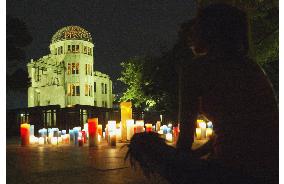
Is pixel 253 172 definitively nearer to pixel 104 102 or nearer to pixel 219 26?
pixel 219 26

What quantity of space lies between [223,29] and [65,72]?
46.2 m

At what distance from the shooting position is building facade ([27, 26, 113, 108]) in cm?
4665

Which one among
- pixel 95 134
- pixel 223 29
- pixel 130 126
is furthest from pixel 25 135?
pixel 223 29

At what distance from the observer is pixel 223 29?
213 centimetres

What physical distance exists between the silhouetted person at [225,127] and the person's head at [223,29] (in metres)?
0.05

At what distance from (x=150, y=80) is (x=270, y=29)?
852 inches

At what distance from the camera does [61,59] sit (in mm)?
46969

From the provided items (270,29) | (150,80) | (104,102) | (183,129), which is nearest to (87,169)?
(183,129)

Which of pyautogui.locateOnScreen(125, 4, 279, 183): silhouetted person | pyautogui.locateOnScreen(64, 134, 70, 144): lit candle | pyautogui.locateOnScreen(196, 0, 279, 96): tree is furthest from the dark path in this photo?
pyautogui.locateOnScreen(196, 0, 279, 96): tree

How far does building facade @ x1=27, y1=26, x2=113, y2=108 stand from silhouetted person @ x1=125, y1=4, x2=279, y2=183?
44.5m

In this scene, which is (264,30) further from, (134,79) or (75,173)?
(134,79)

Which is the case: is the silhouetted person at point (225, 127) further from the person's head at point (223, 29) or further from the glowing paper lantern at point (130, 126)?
the glowing paper lantern at point (130, 126)

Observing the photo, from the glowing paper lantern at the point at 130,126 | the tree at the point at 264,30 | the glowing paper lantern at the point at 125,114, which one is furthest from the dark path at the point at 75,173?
the tree at the point at 264,30

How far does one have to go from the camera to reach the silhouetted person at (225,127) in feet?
6.32
